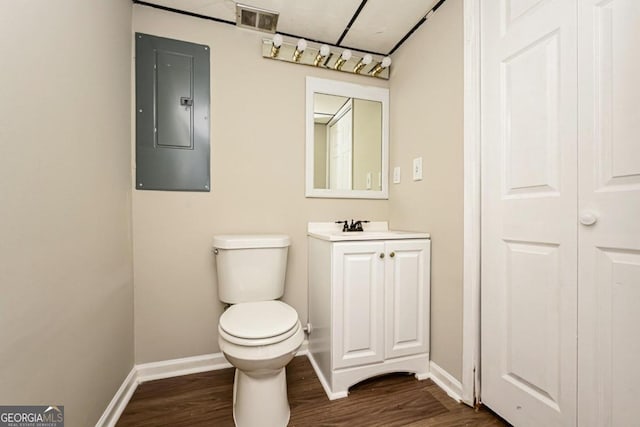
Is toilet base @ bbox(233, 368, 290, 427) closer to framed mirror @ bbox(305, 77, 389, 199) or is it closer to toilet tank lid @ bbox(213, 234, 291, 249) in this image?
toilet tank lid @ bbox(213, 234, 291, 249)

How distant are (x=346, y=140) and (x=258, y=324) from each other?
4.31ft

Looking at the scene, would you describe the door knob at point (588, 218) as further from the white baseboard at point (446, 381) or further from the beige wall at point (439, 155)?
the white baseboard at point (446, 381)

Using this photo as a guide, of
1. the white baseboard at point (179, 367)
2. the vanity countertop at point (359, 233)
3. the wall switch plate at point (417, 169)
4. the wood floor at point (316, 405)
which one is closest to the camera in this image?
the wood floor at point (316, 405)

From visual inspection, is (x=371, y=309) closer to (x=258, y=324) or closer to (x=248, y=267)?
(x=258, y=324)

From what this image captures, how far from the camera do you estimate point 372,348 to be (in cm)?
141

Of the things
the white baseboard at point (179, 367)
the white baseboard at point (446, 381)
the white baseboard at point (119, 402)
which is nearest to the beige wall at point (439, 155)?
the white baseboard at point (446, 381)

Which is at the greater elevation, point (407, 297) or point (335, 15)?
point (335, 15)

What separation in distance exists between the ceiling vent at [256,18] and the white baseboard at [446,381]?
2228 mm

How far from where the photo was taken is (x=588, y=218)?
87 cm

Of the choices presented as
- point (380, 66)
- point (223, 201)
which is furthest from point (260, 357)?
point (380, 66)

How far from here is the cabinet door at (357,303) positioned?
136 centimetres

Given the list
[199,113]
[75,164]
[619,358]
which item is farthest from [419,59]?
[75,164]

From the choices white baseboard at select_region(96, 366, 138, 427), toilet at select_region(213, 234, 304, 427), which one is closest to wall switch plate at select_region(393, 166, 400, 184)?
toilet at select_region(213, 234, 304, 427)

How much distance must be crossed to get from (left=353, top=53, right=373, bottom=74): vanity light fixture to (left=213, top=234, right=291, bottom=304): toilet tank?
129 cm
